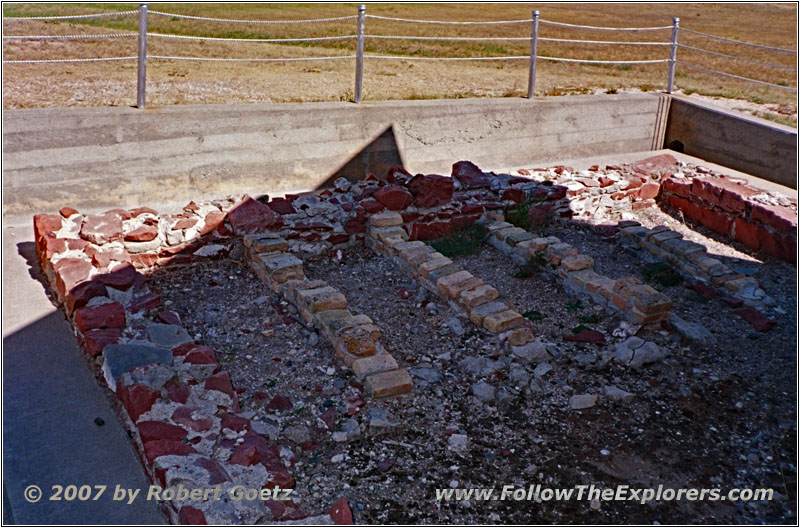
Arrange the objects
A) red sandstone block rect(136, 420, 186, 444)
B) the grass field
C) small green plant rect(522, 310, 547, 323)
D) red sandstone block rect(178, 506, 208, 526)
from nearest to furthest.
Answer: red sandstone block rect(178, 506, 208, 526) → red sandstone block rect(136, 420, 186, 444) → small green plant rect(522, 310, 547, 323) → the grass field

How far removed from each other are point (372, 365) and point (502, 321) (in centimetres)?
103

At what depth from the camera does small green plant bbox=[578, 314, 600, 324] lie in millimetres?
5648

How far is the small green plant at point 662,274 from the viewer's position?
6477 mm

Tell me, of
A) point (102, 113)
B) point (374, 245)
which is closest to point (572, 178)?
point (374, 245)

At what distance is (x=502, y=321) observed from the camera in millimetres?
5293

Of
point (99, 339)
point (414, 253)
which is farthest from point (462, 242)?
point (99, 339)

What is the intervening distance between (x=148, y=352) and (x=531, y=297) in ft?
9.30

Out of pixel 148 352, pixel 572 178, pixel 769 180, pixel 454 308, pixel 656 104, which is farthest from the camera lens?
pixel 656 104

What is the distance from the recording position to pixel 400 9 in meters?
21.0

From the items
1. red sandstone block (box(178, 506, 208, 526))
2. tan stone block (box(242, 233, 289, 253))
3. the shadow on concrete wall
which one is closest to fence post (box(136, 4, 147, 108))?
the shadow on concrete wall

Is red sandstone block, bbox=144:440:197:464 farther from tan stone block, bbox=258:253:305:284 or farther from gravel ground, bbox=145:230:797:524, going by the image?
tan stone block, bbox=258:253:305:284

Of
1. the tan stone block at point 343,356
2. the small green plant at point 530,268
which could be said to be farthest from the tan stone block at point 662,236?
the tan stone block at point 343,356

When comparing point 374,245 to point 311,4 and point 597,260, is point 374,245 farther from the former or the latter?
point 311,4

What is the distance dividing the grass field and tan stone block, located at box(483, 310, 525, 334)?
551cm
